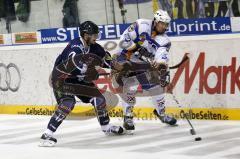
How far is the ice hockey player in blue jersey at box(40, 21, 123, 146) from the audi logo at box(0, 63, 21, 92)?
3.29 meters

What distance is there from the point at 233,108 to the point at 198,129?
719mm

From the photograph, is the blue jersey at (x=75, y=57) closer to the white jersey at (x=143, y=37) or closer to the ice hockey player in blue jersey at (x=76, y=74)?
the ice hockey player in blue jersey at (x=76, y=74)

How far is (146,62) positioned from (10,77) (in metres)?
3.41

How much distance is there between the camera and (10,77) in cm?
1132

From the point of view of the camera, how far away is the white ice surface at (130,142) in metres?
7.11

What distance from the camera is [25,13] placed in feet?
42.8

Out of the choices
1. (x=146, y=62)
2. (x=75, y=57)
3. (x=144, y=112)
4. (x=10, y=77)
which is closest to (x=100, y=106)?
(x=75, y=57)

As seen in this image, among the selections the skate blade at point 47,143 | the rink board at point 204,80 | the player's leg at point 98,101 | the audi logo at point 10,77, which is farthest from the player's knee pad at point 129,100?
the audi logo at point 10,77

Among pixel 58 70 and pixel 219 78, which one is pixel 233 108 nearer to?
pixel 219 78

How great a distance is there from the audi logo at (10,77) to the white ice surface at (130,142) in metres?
1.46

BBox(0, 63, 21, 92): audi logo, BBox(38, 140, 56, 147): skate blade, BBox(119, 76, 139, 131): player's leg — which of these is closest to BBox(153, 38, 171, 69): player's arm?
BBox(119, 76, 139, 131): player's leg

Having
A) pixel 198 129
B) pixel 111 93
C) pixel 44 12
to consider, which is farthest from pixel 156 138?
pixel 44 12

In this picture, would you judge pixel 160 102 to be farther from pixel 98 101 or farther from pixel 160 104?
pixel 98 101

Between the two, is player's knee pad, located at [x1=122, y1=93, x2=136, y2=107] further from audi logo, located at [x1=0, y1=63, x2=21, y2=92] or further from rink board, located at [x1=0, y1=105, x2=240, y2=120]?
audi logo, located at [x1=0, y1=63, x2=21, y2=92]
